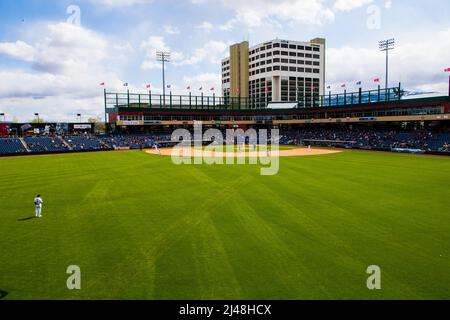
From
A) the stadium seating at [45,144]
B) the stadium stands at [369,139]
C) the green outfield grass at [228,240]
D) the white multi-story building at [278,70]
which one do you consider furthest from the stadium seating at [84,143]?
the white multi-story building at [278,70]

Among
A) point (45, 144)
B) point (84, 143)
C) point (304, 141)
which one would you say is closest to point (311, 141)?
point (304, 141)

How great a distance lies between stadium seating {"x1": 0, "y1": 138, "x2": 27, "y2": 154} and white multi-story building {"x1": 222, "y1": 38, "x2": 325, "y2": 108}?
84.6m

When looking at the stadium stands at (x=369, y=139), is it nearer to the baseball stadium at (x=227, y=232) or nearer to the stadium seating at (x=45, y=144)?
the baseball stadium at (x=227, y=232)

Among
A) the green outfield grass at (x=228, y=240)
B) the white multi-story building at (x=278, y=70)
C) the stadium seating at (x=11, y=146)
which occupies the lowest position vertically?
the green outfield grass at (x=228, y=240)

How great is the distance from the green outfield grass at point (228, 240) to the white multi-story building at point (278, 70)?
11050 centimetres

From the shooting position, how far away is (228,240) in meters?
15.6

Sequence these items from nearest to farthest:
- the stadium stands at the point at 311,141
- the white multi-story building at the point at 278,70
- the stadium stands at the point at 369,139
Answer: the stadium stands at the point at 369,139 → the stadium stands at the point at 311,141 → the white multi-story building at the point at 278,70

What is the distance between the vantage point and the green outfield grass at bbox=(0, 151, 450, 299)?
36.7ft

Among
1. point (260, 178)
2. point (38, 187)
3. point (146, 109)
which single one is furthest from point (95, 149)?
point (260, 178)

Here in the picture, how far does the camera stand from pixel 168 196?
25.0 meters

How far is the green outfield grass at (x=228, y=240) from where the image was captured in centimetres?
1118

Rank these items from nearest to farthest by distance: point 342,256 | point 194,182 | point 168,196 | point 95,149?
point 342,256 < point 168,196 < point 194,182 < point 95,149
